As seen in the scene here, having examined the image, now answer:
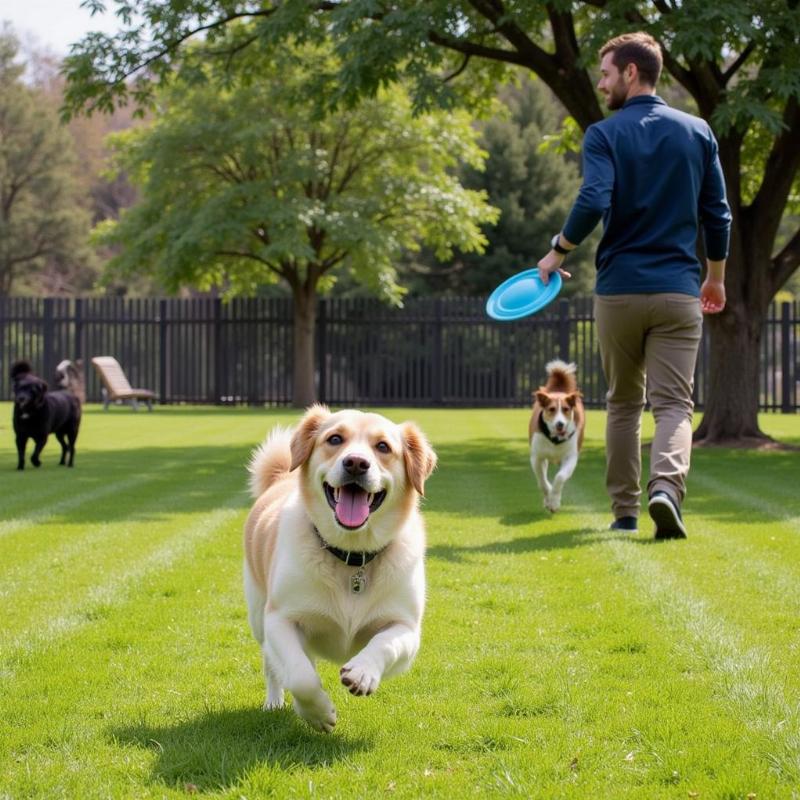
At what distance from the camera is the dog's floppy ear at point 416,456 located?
12.9ft

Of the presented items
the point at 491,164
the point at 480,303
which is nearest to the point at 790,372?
the point at 480,303

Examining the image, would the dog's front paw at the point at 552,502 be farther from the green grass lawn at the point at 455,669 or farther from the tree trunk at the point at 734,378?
the tree trunk at the point at 734,378

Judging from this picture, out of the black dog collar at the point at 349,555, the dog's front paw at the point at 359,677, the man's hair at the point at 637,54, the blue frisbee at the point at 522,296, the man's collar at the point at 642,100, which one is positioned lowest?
the dog's front paw at the point at 359,677

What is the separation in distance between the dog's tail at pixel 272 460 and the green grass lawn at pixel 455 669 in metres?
0.67

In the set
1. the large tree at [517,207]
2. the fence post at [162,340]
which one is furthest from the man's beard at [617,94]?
the large tree at [517,207]

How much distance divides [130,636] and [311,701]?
1715mm

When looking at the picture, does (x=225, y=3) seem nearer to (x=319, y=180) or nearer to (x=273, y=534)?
(x=319, y=180)

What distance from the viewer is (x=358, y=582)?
3727mm

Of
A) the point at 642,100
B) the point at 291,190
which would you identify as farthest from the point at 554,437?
the point at 291,190

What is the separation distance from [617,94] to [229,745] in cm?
484

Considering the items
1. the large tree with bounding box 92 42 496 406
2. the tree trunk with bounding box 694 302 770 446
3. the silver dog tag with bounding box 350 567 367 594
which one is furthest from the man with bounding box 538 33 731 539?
the large tree with bounding box 92 42 496 406

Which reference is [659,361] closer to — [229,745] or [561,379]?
[561,379]

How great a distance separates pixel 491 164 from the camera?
36.4 metres

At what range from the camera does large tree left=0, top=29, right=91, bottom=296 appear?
144 ft
